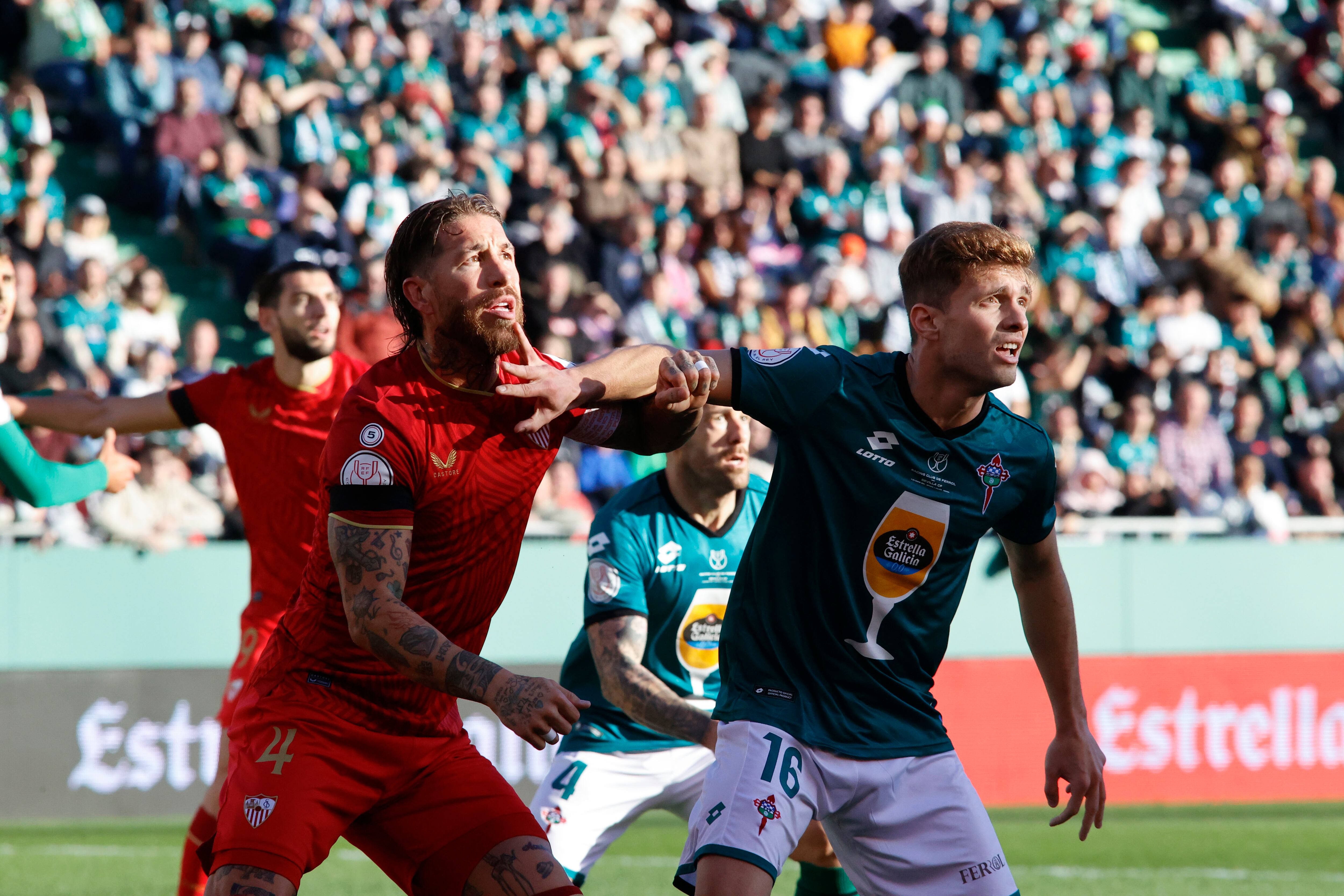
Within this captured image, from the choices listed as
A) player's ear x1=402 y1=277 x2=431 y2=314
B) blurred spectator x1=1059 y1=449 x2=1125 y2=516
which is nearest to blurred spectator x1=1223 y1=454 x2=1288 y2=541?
blurred spectator x1=1059 y1=449 x2=1125 y2=516

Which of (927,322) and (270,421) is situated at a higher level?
(927,322)

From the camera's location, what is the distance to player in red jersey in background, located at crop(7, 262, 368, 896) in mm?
6258

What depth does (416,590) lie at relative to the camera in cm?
384

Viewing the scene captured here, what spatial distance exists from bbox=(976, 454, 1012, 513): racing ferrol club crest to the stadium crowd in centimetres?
701

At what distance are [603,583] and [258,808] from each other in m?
1.93

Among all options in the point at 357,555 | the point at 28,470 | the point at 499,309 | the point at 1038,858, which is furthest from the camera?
the point at 1038,858

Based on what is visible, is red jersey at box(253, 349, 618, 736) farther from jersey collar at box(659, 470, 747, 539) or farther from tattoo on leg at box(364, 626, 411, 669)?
jersey collar at box(659, 470, 747, 539)

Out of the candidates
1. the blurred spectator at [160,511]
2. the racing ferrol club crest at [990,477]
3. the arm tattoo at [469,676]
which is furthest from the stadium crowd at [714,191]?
the arm tattoo at [469,676]

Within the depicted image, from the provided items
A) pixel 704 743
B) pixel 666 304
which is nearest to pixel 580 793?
pixel 704 743

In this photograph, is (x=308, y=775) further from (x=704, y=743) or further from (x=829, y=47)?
(x=829, y=47)

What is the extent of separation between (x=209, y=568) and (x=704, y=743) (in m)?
6.35

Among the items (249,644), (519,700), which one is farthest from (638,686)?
(249,644)

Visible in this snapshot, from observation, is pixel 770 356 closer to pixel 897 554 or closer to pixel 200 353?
pixel 897 554

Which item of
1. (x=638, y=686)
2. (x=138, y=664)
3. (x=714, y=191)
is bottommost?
(x=138, y=664)
